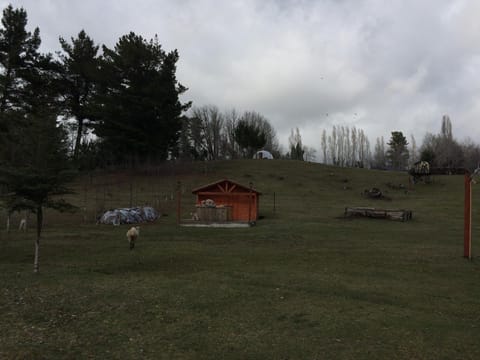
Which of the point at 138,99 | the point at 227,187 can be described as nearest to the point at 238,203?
the point at 227,187

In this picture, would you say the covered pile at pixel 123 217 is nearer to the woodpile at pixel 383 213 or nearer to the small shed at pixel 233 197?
the small shed at pixel 233 197

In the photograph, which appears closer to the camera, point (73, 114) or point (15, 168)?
point (15, 168)

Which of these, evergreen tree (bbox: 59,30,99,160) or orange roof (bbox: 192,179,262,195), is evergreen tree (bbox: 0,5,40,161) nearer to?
evergreen tree (bbox: 59,30,99,160)

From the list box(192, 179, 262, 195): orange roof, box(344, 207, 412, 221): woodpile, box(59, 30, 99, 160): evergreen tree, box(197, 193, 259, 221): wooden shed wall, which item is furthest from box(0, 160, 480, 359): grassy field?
box(59, 30, 99, 160): evergreen tree

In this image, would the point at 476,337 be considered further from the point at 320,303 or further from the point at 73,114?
the point at 73,114

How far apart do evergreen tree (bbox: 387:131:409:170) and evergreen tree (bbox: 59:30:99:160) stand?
63.0m

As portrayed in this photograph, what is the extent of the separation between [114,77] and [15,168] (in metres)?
33.8

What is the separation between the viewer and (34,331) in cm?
610

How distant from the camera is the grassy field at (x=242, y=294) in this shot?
5.58 metres

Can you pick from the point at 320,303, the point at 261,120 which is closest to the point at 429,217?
the point at 320,303

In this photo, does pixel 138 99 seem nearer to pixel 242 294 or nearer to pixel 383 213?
pixel 383 213

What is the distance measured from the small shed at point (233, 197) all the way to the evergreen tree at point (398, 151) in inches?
2587

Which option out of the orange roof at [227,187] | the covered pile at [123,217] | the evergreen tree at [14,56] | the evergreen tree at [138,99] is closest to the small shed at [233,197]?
the orange roof at [227,187]

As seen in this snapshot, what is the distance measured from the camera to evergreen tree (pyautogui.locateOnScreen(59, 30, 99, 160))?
4316 cm
